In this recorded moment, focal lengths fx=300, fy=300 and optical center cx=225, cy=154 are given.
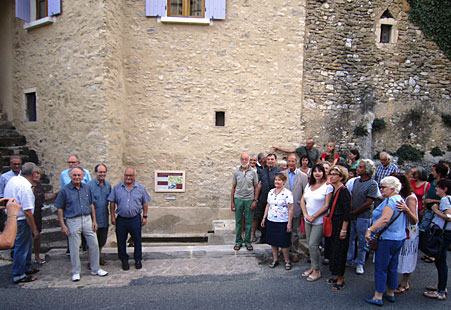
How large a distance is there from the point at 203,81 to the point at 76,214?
5105mm

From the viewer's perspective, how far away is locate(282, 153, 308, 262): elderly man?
5355 millimetres

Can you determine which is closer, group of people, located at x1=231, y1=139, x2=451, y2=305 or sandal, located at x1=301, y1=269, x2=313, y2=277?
group of people, located at x1=231, y1=139, x2=451, y2=305

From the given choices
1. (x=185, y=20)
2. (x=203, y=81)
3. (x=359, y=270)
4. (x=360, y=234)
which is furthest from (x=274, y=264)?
(x=185, y=20)

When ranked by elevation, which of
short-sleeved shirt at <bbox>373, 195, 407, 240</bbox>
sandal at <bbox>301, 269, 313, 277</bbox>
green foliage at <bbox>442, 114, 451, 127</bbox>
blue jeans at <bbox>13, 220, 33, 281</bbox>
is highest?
green foliage at <bbox>442, 114, 451, 127</bbox>

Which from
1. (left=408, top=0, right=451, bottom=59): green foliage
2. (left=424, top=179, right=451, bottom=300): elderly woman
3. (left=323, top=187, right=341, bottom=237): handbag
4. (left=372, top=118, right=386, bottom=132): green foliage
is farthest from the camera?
(left=372, top=118, right=386, bottom=132): green foliage

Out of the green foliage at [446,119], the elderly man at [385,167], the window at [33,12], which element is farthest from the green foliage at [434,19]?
the window at [33,12]

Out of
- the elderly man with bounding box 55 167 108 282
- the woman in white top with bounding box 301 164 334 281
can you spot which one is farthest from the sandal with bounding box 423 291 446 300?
the elderly man with bounding box 55 167 108 282

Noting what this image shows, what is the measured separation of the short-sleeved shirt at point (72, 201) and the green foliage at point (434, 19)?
34.1 ft

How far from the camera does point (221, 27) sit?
8.34 m

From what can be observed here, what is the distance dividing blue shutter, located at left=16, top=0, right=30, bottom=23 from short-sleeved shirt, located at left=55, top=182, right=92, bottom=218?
6.25m

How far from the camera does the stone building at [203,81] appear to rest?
310 inches

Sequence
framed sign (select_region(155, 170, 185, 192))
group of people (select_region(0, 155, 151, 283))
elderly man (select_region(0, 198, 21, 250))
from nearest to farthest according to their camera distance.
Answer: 1. elderly man (select_region(0, 198, 21, 250))
2. group of people (select_region(0, 155, 151, 283))
3. framed sign (select_region(155, 170, 185, 192))

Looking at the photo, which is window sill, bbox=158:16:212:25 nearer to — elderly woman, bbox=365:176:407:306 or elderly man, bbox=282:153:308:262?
elderly man, bbox=282:153:308:262

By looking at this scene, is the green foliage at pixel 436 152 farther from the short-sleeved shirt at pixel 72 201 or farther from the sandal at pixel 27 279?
the sandal at pixel 27 279
